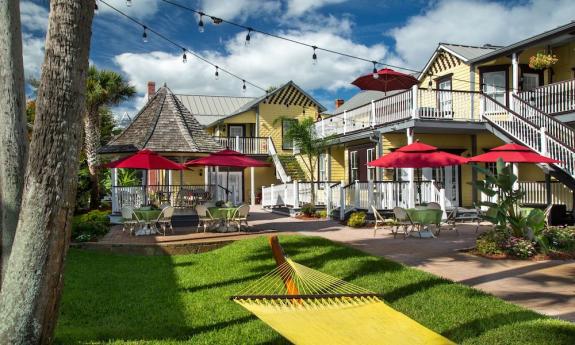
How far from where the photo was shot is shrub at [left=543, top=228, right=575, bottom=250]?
376 inches

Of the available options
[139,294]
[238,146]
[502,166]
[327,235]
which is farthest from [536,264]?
[238,146]

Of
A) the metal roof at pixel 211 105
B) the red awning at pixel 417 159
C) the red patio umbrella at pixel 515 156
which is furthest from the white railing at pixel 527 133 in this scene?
the metal roof at pixel 211 105

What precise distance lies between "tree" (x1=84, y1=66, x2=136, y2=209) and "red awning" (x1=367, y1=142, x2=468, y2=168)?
1478cm

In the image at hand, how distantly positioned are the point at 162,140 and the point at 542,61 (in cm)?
1368

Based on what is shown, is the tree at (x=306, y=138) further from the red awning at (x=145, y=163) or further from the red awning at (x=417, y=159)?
the red awning at (x=145, y=163)

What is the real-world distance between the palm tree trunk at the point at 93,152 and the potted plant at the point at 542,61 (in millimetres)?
18463

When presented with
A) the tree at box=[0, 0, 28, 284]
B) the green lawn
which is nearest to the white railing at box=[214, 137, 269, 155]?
the green lawn

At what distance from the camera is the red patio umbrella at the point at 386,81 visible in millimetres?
17781

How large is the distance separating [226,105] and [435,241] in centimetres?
2616

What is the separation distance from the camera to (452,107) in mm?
18203

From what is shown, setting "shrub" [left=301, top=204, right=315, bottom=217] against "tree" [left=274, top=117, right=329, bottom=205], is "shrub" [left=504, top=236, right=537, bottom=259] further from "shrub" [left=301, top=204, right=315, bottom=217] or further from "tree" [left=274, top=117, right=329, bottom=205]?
"tree" [left=274, top=117, right=329, bottom=205]

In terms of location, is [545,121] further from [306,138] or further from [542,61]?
[306,138]

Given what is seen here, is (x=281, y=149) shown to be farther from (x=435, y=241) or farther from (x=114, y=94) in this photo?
(x=435, y=241)

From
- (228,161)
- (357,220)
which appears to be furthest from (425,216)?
(228,161)
